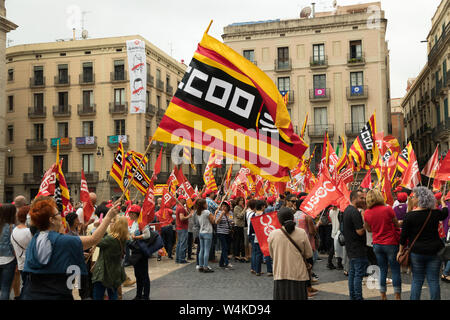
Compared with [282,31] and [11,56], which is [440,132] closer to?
[282,31]

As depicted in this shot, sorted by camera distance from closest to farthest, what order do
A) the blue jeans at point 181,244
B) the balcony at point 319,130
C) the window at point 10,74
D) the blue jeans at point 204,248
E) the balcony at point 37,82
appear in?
the blue jeans at point 204,248
the blue jeans at point 181,244
the balcony at point 319,130
the balcony at point 37,82
the window at point 10,74

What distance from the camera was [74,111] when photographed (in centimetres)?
4328

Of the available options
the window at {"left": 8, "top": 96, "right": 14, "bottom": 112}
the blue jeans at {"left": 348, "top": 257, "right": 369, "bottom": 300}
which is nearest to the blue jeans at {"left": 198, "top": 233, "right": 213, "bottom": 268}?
the blue jeans at {"left": 348, "top": 257, "right": 369, "bottom": 300}

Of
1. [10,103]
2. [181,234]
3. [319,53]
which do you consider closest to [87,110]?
[10,103]

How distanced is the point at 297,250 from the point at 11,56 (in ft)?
153

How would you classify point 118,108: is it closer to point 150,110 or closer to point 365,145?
point 150,110

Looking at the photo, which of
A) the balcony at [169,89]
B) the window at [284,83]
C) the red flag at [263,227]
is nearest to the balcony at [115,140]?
the balcony at [169,89]

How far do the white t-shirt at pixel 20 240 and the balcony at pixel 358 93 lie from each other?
34801 millimetres

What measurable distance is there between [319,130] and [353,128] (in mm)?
2736

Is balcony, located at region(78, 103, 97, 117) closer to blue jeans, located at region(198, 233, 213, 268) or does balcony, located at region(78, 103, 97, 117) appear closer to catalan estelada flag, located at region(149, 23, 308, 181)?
blue jeans, located at region(198, 233, 213, 268)

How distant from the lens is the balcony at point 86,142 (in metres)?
42.1

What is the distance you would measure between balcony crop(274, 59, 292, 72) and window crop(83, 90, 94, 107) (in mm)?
17540

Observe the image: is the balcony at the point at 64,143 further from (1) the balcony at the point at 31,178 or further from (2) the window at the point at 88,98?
(2) the window at the point at 88,98

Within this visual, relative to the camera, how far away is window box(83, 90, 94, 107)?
43281 millimetres
